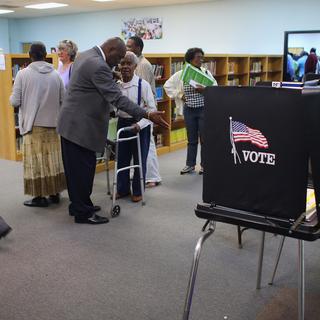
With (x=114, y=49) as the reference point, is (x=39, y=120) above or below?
below

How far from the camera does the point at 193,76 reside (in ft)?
16.1

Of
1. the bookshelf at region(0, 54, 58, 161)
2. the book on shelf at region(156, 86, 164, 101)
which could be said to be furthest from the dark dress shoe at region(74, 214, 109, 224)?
the book on shelf at region(156, 86, 164, 101)

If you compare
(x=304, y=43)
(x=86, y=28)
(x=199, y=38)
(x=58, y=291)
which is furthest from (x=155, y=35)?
(x=58, y=291)

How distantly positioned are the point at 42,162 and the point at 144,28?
8868mm

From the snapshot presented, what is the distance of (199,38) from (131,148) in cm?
769

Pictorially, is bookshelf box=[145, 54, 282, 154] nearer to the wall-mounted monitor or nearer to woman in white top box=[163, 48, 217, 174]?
the wall-mounted monitor

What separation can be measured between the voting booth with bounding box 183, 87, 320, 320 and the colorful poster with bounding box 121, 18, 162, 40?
415 inches

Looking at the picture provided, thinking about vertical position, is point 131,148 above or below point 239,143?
below

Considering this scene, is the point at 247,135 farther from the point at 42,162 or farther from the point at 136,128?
the point at 42,162

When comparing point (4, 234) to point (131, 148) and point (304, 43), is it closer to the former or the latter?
point (131, 148)

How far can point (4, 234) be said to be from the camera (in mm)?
3084

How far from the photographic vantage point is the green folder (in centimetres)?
488

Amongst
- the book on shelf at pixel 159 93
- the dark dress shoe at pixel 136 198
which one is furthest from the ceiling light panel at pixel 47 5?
the dark dress shoe at pixel 136 198

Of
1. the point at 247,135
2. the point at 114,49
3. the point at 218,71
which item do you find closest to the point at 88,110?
the point at 114,49
